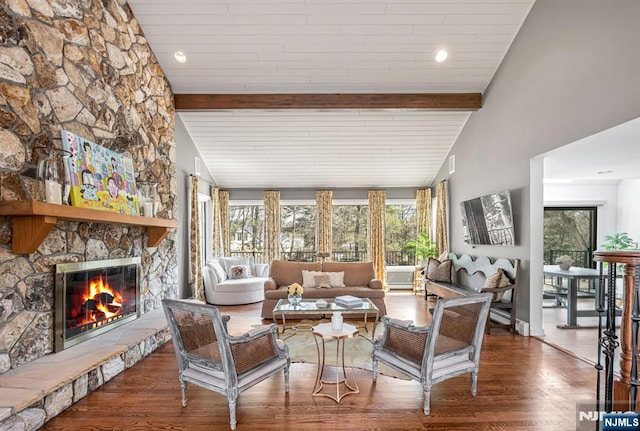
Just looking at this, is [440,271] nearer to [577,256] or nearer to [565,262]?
[565,262]

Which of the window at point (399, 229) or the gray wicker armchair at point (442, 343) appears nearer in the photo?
the gray wicker armchair at point (442, 343)

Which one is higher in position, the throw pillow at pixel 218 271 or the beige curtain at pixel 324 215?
the beige curtain at pixel 324 215

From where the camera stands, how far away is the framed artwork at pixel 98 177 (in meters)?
3.18

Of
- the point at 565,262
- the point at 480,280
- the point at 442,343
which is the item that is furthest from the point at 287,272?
the point at 565,262

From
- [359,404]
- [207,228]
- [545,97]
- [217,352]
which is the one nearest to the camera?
[217,352]

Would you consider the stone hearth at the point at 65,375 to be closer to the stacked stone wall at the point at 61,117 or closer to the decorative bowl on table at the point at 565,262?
the stacked stone wall at the point at 61,117

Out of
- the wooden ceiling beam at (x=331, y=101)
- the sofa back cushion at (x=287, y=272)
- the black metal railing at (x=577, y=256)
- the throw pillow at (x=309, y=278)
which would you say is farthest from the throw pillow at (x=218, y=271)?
the black metal railing at (x=577, y=256)

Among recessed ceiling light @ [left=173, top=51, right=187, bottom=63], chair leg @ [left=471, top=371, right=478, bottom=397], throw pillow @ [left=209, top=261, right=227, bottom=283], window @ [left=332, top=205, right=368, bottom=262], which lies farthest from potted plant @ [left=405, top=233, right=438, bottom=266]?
recessed ceiling light @ [left=173, top=51, right=187, bottom=63]

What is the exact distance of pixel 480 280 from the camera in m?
5.71

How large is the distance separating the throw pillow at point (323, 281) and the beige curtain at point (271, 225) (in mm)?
2918

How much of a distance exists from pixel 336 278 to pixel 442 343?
312 cm

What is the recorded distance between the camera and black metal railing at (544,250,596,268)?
24.4 ft

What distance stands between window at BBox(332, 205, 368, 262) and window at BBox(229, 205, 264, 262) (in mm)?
2039

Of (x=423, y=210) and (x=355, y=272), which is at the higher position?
(x=423, y=210)
